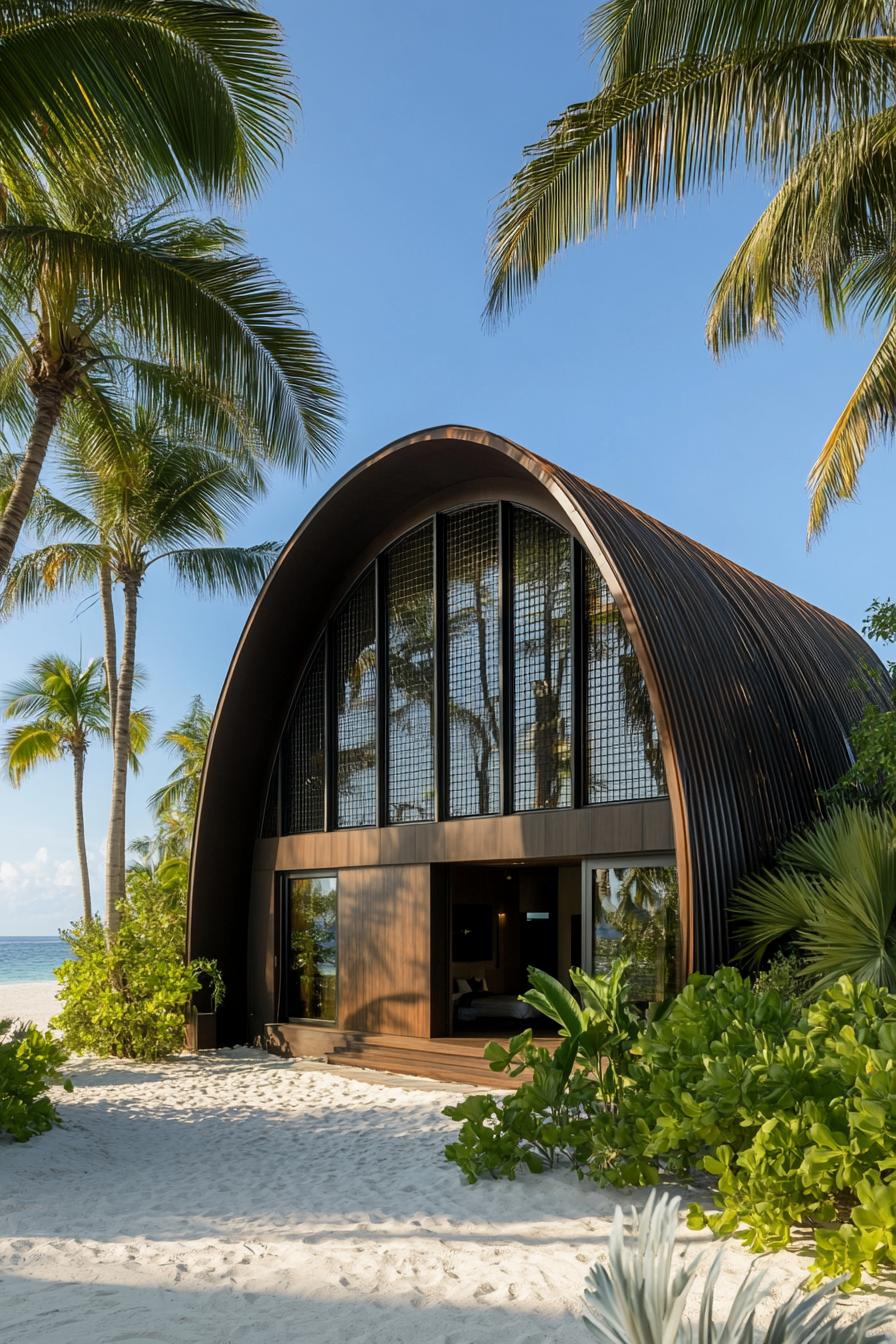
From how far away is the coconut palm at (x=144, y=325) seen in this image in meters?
9.78

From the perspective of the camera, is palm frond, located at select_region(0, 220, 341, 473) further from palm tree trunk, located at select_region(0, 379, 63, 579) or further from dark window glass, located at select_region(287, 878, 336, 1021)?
dark window glass, located at select_region(287, 878, 336, 1021)

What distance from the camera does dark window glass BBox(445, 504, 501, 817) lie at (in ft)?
42.3

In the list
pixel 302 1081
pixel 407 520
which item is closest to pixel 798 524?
pixel 407 520

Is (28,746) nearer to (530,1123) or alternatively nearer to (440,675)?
(440,675)

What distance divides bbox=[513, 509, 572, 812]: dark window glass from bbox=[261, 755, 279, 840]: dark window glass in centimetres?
414

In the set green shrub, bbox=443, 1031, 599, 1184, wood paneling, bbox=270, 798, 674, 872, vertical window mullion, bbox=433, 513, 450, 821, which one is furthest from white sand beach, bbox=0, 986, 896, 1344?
vertical window mullion, bbox=433, 513, 450, 821

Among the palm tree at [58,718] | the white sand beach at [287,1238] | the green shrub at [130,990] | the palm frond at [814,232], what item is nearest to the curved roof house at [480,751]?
the green shrub at [130,990]

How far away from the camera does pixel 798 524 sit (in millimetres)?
17938

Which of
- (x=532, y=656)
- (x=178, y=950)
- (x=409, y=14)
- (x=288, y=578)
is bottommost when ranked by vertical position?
(x=178, y=950)

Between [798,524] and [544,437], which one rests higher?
[544,437]

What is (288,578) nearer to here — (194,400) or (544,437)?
(194,400)

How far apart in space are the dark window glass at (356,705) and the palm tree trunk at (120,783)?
9.62ft

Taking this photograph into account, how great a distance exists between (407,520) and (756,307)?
197 inches

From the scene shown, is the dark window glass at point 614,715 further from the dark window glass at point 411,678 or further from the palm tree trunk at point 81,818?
the palm tree trunk at point 81,818
